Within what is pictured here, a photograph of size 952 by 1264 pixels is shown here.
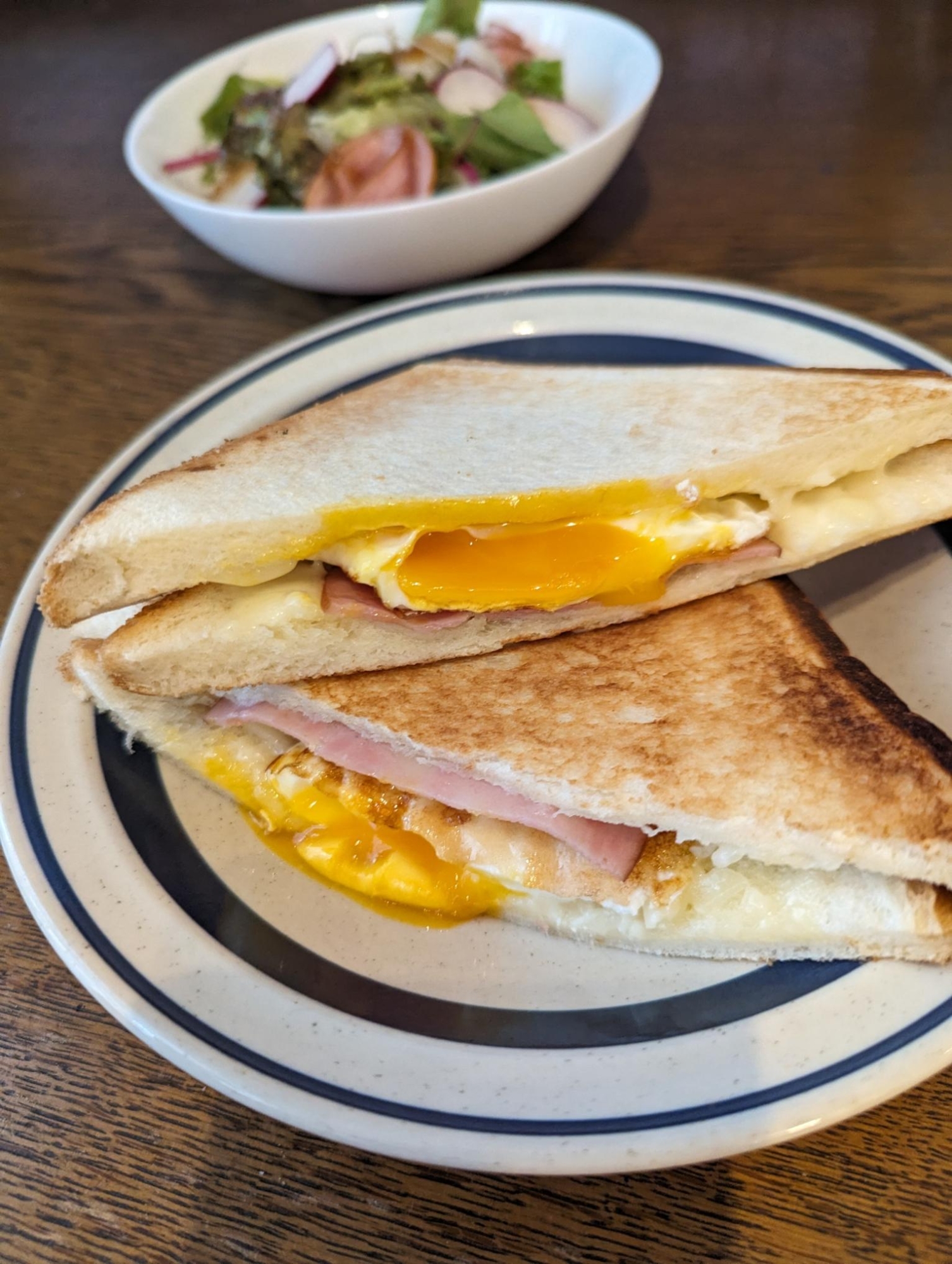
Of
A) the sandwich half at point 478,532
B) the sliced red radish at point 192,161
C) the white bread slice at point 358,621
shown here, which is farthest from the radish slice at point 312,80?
the white bread slice at point 358,621

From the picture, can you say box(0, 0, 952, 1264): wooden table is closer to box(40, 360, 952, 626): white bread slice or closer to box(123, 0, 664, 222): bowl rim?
box(123, 0, 664, 222): bowl rim

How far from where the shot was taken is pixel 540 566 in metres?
1.36

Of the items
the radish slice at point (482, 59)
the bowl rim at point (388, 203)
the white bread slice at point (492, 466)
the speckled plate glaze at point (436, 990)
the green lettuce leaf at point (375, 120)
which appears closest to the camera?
the speckled plate glaze at point (436, 990)

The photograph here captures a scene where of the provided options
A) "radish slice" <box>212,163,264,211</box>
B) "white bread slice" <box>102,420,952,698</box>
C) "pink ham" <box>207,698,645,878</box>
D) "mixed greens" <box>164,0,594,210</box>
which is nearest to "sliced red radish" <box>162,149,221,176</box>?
"mixed greens" <box>164,0,594,210</box>

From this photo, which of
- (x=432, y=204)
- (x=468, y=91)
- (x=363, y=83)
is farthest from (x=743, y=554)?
(x=363, y=83)

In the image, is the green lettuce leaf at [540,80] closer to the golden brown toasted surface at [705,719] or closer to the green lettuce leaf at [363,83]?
the green lettuce leaf at [363,83]

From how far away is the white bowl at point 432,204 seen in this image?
196cm

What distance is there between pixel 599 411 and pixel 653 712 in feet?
1.94

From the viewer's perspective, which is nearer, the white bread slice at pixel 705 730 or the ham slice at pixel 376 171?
the white bread slice at pixel 705 730

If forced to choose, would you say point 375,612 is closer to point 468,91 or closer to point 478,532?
point 478,532

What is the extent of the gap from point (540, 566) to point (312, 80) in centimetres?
176

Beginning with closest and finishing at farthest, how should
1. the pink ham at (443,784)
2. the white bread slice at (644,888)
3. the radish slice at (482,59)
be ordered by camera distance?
the white bread slice at (644,888), the pink ham at (443,784), the radish slice at (482,59)

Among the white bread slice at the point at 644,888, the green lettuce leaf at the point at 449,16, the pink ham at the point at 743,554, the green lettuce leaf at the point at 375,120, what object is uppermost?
the green lettuce leaf at the point at 449,16

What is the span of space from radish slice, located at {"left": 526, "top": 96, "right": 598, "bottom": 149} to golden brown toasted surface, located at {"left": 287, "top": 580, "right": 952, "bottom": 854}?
58.2 inches
